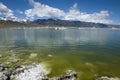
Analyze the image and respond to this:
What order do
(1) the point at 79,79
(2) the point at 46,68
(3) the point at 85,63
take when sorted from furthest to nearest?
(3) the point at 85,63 < (2) the point at 46,68 < (1) the point at 79,79

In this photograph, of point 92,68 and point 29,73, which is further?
point 92,68

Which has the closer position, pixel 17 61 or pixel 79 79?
pixel 79 79

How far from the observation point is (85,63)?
180 feet

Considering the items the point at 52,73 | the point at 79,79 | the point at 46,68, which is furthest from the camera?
the point at 46,68

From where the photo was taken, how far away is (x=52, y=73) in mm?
45000

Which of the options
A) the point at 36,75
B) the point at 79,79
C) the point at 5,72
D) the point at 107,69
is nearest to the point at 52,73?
the point at 36,75

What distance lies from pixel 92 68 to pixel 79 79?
9.58 metres

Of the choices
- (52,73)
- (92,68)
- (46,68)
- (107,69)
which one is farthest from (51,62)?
(107,69)

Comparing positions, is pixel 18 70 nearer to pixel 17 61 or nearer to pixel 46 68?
pixel 46 68

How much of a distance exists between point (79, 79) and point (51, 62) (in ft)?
53.0

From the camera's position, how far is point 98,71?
47094 mm

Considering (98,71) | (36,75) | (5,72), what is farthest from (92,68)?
(5,72)

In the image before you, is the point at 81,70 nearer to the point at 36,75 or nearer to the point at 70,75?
the point at 70,75

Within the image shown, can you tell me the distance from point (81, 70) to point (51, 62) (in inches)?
480
